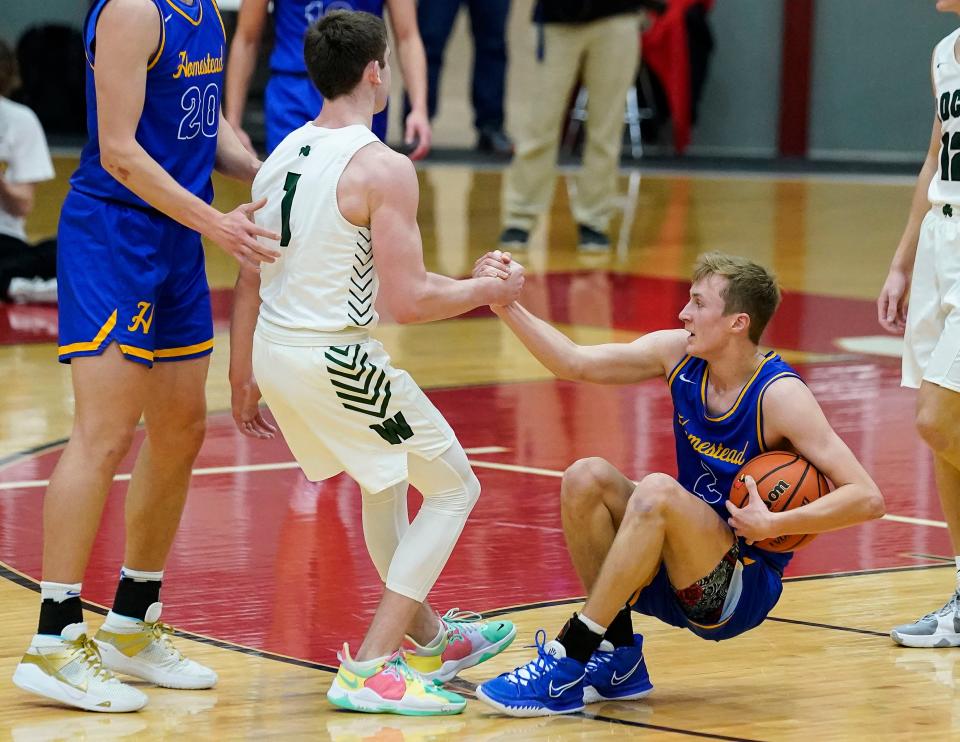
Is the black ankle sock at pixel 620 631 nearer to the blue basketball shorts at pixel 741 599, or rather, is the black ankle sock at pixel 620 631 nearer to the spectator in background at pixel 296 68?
Result: the blue basketball shorts at pixel 741 599

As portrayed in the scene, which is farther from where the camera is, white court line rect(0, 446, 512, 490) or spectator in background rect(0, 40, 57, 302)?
spectator in background rect(0, 40, 57, 302)

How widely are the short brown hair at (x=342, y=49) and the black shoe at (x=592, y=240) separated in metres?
7.76

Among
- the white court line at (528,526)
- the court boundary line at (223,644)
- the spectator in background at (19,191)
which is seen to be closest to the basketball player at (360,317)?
the court boundary line at (223,644)

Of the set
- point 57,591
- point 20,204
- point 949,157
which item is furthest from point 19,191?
point 949,157

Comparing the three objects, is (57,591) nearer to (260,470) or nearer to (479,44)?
(260,470)

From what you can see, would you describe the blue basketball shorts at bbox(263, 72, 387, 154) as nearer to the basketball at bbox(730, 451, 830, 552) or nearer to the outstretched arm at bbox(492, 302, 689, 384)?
the outstretched arm at bbox(492, 302, 689, 384)

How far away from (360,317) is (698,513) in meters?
0.87

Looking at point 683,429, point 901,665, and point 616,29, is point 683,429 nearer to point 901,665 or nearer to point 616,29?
point 901,665

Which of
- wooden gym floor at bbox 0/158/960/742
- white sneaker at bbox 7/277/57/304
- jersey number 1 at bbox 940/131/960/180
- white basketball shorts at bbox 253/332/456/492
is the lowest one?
wooden gym floor at bbox 0/158/960/742

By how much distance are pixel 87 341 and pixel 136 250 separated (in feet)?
0.79

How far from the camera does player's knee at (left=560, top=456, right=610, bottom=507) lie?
401 cm

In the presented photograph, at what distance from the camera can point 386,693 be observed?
153 inches

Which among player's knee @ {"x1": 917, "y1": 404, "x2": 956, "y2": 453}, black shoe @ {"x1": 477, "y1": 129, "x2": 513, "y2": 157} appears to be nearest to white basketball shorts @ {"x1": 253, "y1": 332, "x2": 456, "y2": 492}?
player's knee @ {"x1": 917, "y1": 404, "x2": 956, "y2": 453}

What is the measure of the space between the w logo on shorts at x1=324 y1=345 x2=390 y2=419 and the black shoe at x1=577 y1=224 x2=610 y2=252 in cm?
790
